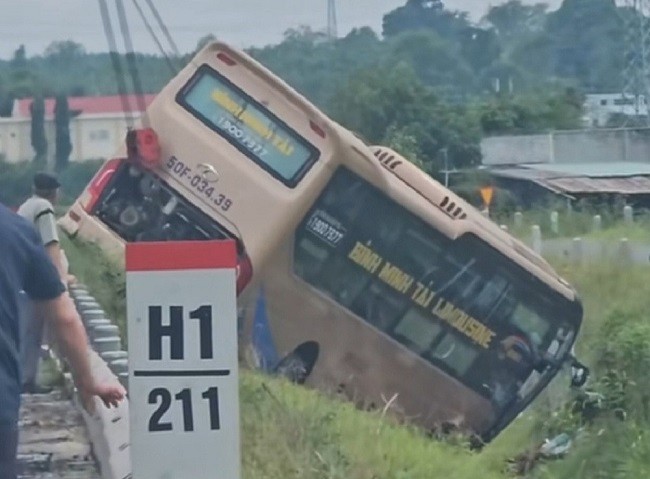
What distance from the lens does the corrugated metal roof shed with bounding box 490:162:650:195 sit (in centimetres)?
4609

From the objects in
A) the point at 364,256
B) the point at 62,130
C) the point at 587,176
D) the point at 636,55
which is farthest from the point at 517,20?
the point at 62,130

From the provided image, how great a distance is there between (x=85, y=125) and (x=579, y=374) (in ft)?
13.4

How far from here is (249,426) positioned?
9227 mm

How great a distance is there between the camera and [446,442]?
41.8ft

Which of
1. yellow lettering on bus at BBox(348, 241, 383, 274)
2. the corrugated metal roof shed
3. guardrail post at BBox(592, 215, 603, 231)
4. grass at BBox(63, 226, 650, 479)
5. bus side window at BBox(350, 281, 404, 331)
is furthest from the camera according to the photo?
the corrugated metal roof shed

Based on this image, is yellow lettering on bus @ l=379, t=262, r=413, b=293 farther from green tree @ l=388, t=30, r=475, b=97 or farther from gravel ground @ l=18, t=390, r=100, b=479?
green tree @ l=388, t=30, r=475, b=97

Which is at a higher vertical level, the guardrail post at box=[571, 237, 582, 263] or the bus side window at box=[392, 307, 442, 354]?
the bus side window at box=[392, 307, 442, 354]

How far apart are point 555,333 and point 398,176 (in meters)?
2.01

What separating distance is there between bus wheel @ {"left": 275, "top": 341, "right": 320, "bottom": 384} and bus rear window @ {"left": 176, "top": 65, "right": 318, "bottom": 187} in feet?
4.78

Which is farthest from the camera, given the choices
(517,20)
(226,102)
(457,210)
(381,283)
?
(517,20)

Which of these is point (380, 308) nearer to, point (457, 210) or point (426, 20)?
point (457, 210)

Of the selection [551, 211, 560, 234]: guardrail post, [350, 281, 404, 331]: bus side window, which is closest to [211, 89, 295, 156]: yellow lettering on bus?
[350, 281, 404, 331]: bus side window

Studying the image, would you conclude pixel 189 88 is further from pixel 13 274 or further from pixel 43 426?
pixel 13 274

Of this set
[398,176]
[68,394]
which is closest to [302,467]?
[68,394]
